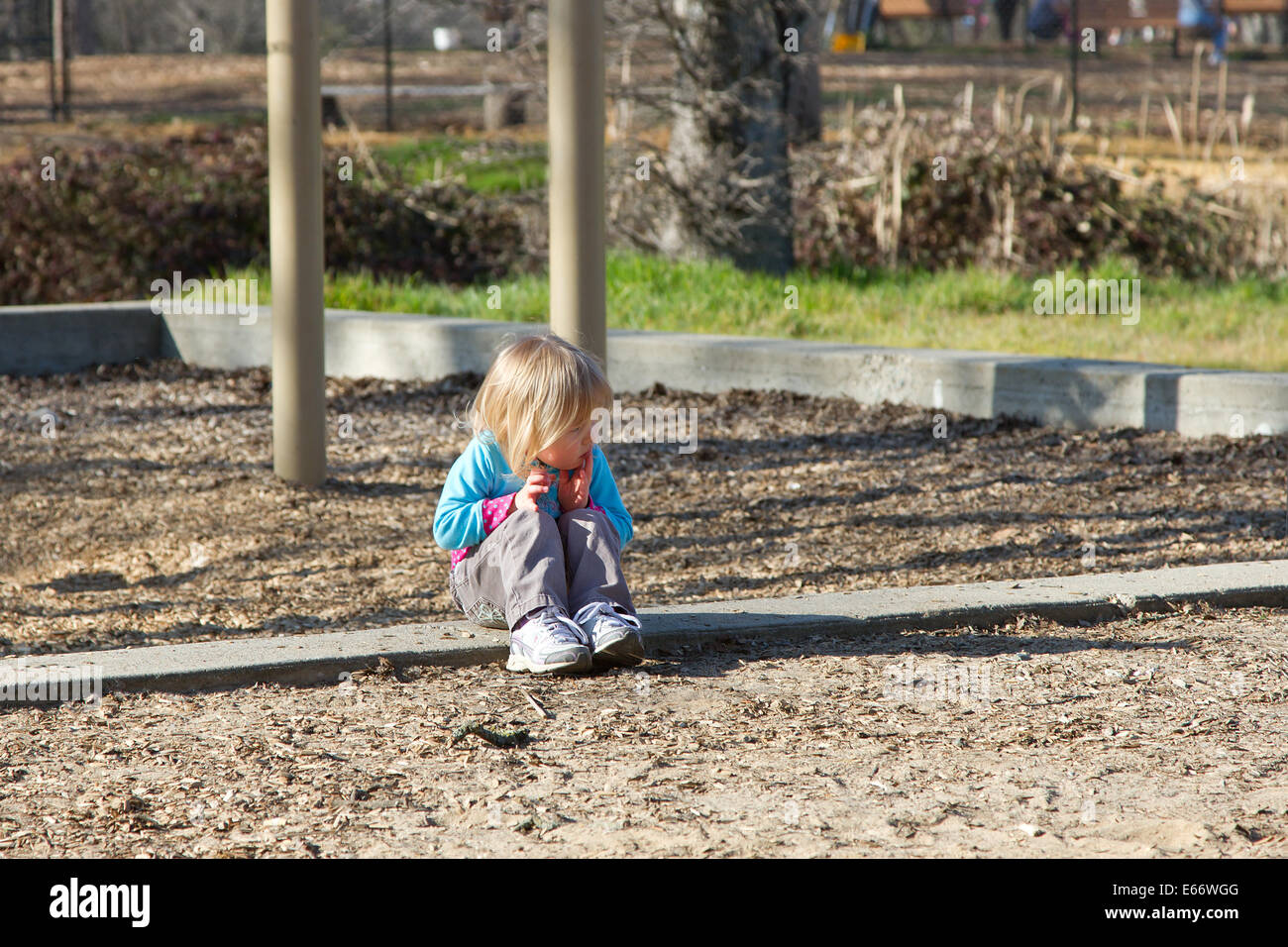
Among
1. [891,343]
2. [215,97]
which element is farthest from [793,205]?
[215,97]

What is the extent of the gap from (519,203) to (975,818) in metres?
8.50

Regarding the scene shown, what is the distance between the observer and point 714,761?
2660 millimetres

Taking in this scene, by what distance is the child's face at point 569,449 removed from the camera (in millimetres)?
3275

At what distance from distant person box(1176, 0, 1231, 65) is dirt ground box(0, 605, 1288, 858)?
24.0 metres

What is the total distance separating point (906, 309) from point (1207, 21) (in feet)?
75.0

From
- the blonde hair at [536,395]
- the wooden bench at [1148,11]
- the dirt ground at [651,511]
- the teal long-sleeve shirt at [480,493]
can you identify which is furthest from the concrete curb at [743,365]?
the wooden bench at [1148,11]

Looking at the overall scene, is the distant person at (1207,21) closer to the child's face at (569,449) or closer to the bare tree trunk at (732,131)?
the bare tree trunk at (732,131)

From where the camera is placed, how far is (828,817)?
2.39 meters

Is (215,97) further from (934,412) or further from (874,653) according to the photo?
(874,653)

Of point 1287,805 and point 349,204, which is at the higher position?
point 349,204

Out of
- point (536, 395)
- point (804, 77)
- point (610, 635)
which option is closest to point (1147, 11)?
point (804, 77)

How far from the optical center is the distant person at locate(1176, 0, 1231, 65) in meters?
24.8

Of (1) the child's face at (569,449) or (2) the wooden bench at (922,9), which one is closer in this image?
(1) the child's face at (569,449)

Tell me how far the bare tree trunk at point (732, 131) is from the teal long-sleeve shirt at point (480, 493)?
590cm
